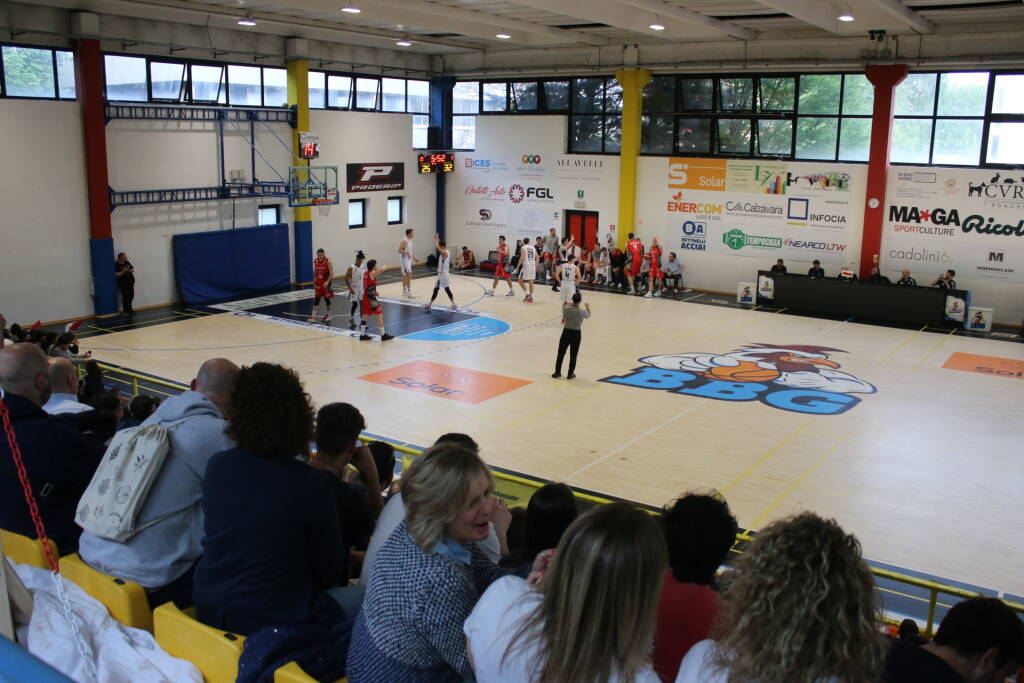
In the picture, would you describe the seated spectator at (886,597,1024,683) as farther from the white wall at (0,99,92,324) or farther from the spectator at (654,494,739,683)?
the white wall at (0,99,92,324)

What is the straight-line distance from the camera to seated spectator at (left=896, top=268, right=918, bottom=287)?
2277cm

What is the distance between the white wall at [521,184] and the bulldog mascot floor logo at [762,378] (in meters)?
10.5

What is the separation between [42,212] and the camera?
2033cm

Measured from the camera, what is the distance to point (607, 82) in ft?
91.8

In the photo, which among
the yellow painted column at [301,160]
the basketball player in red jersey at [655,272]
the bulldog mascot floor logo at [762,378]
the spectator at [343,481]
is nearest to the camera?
the spectator at [343,481]

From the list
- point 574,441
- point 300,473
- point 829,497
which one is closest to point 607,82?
point 574,441

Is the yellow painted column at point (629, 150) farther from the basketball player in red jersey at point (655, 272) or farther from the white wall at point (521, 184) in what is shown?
the basketball player in red jersey at point (655, 272)

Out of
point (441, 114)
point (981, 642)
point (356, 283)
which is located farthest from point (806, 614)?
point (441, 114)

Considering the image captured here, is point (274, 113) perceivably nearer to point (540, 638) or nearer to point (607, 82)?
point (607, 82)

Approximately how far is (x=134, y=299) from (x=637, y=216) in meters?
14.3

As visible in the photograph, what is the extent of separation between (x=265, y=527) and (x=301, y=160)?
23.9 metres

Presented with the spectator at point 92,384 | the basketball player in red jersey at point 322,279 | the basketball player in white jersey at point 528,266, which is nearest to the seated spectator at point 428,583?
the spectator at point 92,384

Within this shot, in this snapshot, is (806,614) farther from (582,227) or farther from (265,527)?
(582,227)

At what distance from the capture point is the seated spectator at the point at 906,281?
74.7 feet
